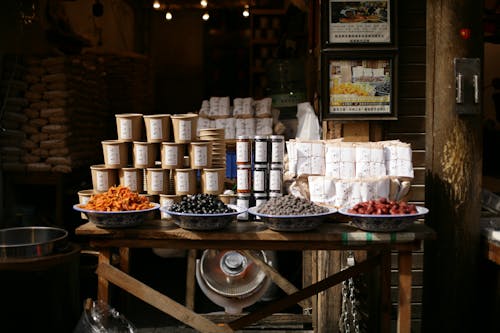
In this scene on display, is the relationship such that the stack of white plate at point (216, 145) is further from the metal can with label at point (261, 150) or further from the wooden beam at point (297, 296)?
the wooden beam at point (297, 296)

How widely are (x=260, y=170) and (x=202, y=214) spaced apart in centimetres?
85

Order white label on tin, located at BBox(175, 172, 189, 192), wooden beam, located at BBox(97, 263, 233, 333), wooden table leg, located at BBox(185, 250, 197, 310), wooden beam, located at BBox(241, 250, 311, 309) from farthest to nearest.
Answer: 1. wooden table leg, located at BBox(185, 250, 197, 310)
2. wooden beam, located at BBox(241, 250, 311, 309)
3. white label on tin, located at BBox(175, 172, 189, 192)
4. wooden beam, located at BBox(97, 263, 233, 333)

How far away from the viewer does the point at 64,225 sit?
6.88m

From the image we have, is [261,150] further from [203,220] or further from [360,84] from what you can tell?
[360,84]

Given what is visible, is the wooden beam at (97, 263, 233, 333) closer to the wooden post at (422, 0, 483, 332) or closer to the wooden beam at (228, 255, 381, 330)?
the wooden beam at (228, 255, 381, 330)

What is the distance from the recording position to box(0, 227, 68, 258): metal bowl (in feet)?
13.1

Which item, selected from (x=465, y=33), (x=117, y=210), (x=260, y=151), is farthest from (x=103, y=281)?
(x=465, y=33)

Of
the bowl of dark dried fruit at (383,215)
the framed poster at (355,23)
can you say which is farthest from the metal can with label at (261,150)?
the framed poster at (355,23)

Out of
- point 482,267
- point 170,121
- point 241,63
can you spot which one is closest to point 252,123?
point 170,121

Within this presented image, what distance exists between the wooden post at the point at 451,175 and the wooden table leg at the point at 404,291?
0.85 m

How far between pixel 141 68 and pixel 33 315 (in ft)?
24.5

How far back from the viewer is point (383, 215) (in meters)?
3.61

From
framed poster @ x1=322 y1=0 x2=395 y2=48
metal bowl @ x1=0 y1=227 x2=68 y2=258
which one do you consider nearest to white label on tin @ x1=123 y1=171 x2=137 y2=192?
metal bowl @ x1=0 y1=227 x2=68 y2=258

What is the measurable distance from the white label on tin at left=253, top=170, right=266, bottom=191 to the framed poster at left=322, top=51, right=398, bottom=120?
95 cm
